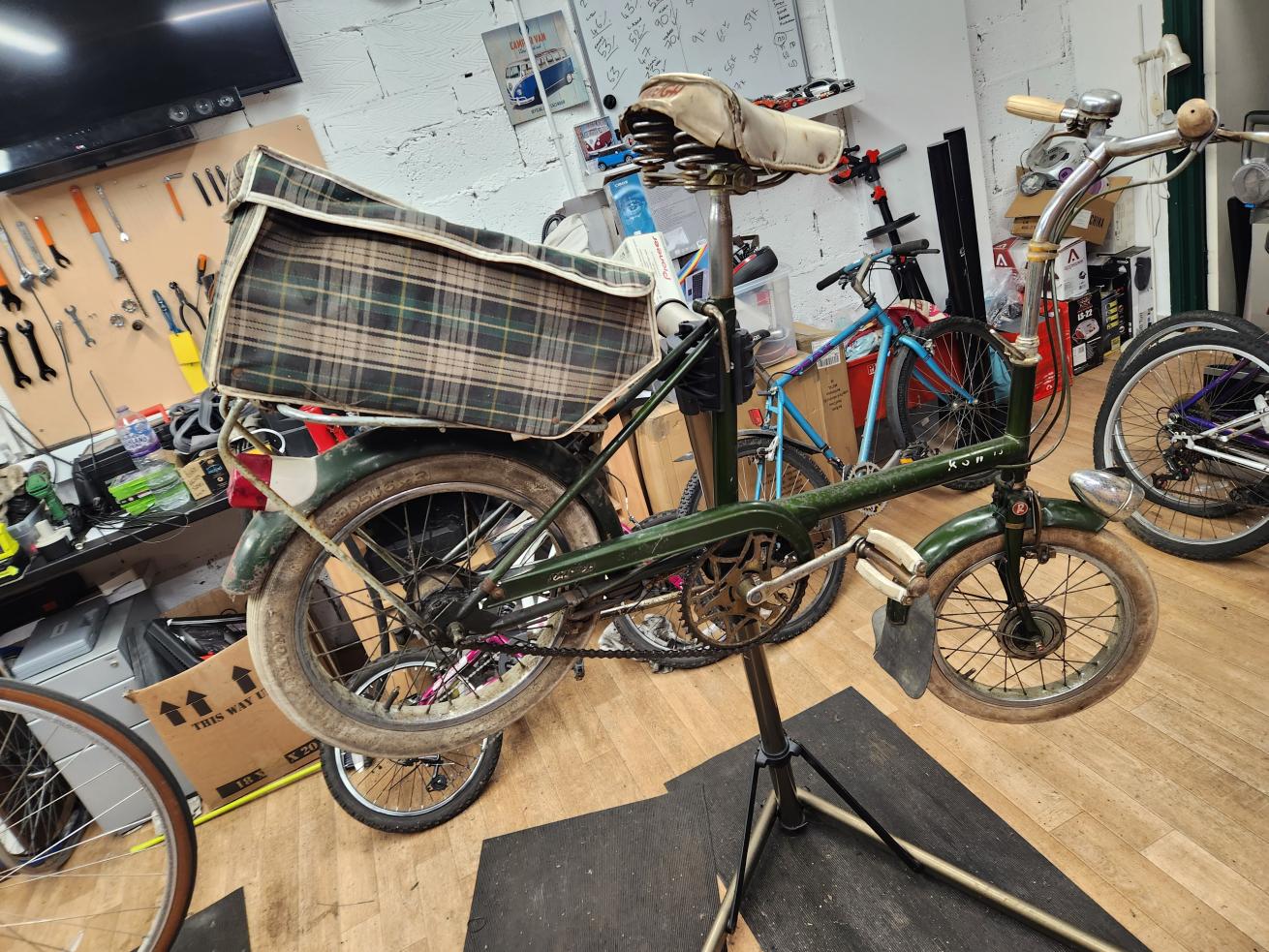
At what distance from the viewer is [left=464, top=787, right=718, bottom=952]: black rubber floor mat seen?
168 cm

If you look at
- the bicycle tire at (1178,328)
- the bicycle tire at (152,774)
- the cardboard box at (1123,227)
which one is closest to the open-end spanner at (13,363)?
the bicycle tire at (152,774)

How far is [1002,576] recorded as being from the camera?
1.48 metres

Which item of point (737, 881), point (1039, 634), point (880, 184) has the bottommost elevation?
point (737, 881)

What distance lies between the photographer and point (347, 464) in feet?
3.70

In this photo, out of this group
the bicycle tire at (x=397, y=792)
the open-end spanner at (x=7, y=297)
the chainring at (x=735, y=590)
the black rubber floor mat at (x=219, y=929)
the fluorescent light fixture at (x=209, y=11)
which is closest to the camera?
the chainring at (x=735, y=590)

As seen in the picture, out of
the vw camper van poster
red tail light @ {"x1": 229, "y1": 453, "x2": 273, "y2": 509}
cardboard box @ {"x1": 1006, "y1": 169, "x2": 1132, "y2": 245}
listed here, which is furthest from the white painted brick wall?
red tail light @ {"x1": 229, "y1": 453, "x2": 273, "y2": 509}

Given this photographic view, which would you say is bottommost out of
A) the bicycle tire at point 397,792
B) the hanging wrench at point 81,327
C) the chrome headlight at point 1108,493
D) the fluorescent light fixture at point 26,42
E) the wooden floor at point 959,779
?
the wooden floor at point 959,779

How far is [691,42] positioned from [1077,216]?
1951 millimetres

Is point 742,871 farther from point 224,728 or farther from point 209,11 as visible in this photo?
point 209,11

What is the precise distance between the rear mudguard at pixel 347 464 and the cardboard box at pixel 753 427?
1246 mm

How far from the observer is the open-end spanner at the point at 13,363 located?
2.45 meters

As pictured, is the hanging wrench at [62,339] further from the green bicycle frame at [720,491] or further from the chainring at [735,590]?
the chainring at [735,590]

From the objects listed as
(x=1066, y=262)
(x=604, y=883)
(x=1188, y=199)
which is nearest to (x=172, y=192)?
(x=604, y=883)

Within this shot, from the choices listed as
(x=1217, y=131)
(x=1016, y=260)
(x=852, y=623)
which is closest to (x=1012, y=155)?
(x=1016, y=260)
